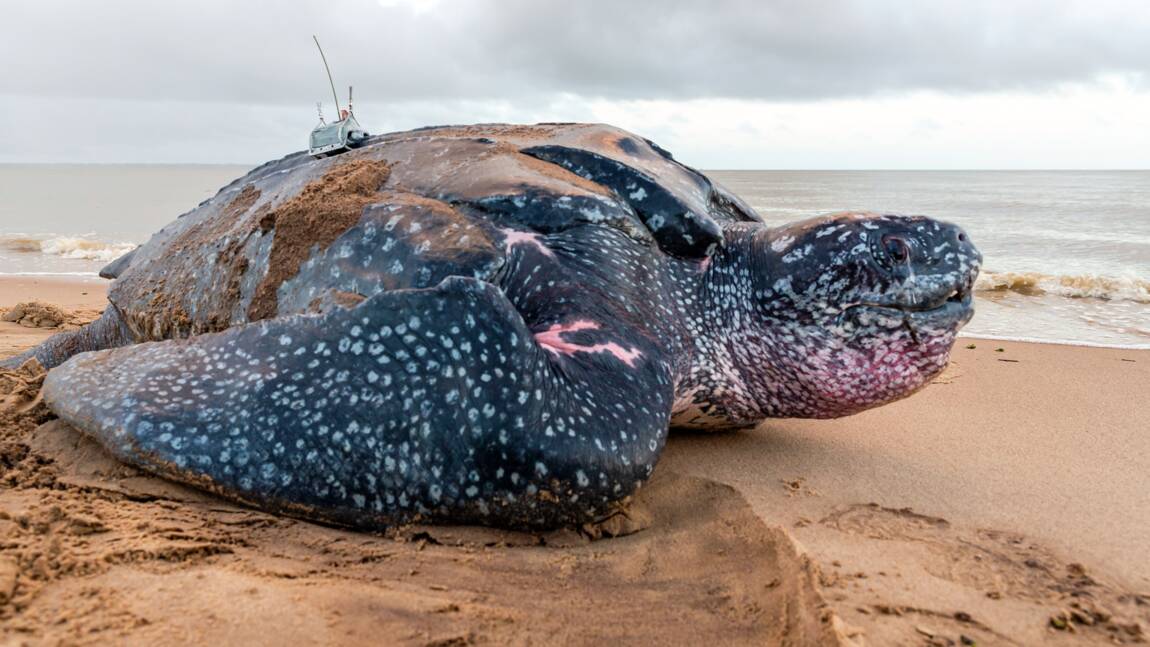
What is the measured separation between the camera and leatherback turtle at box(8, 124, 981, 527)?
5.54ft

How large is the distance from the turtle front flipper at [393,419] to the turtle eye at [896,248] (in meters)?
1.10

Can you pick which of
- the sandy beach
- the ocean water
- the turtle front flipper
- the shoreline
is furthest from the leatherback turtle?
the ocean water

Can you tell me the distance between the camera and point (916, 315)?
2.41 meters

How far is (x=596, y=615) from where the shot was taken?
1494 millimetres

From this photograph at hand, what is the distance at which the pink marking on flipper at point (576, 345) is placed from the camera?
199cm

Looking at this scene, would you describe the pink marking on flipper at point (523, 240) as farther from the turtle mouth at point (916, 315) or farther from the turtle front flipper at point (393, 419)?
the turtle mouth at point (916, 315)

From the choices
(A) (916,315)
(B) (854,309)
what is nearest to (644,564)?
(B) (854,309)

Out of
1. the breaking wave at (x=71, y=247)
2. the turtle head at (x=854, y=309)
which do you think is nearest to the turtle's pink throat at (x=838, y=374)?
the turtle head at (x=854, y=309)

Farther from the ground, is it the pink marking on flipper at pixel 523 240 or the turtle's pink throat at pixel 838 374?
the pink marking on flipper at pixel 523 240

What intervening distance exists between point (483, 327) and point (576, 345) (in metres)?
0.32

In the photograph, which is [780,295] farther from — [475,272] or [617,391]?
[475,272]

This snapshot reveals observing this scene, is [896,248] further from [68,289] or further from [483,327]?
[68,289]

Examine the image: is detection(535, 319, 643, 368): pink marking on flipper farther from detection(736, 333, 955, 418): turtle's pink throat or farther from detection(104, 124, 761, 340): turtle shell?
detection(736, 333, 955, 418): turtle's pink throat

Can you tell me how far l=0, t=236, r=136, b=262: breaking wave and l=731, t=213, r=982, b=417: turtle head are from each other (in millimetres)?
9603
